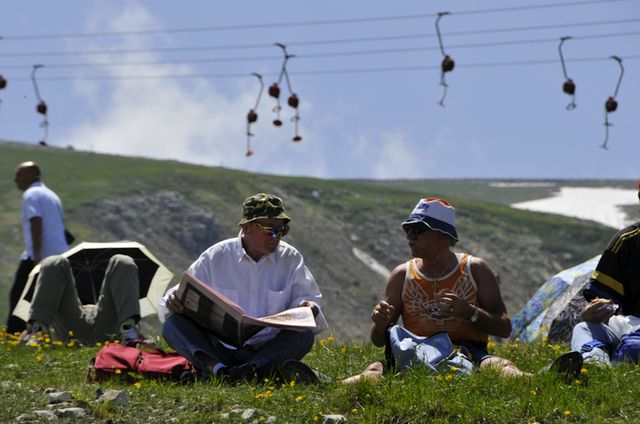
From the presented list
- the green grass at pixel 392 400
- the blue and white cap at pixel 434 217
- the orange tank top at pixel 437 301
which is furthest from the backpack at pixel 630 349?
the blue and white cap at pixel 434 217

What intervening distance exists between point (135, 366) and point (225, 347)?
85cm

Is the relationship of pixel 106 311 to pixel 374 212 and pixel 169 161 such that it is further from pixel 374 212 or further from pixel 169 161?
pixel 169 161

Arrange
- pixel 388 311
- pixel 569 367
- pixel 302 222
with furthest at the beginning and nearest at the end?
1. pixel 302 222
2. pixel 388 311
3. pixel 569 367

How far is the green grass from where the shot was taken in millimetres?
8508

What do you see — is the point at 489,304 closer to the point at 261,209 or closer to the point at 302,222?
the point at 261,209

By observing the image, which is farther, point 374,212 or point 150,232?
point 374,212

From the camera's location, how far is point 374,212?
165125 mm

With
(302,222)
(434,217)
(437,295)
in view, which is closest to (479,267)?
(437,295)

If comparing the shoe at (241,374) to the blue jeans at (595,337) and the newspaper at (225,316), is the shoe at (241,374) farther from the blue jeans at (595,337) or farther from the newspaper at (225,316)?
the blue jeans at (595,337)

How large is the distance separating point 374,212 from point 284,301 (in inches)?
6086

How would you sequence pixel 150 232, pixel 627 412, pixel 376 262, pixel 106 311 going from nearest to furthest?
pixel 627 412, pixel 106 311, pixel 150 232, pixel 376 262

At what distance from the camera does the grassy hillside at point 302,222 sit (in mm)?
128000

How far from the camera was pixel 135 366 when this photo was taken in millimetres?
10750

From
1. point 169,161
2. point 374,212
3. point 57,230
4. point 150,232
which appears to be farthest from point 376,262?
point 57,230
